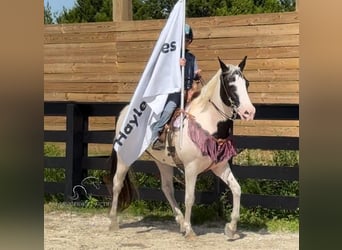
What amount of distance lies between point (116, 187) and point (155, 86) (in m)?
1.20

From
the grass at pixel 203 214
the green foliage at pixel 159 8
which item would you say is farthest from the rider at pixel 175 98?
the green foliage at pixel 159 8

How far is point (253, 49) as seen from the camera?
723cm

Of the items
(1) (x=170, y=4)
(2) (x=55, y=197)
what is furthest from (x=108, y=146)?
(1) (x=170, y=4)

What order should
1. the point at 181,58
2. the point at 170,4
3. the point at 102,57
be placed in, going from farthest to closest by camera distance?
the point at 170,4
the point at 102,57
the point at 181,58

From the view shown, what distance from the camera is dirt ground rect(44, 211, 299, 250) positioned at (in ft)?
16.3

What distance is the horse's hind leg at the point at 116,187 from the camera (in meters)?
5.58

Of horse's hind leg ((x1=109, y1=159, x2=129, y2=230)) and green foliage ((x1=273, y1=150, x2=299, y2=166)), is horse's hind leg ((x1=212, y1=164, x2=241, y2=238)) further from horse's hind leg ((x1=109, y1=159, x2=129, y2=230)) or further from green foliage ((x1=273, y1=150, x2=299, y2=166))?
green foliage ((x1=273, y1=150, x2=299, y2=166))

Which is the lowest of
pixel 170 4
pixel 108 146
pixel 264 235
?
pixel 264 235

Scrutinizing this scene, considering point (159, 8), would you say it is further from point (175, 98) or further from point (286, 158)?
point (175, 98)

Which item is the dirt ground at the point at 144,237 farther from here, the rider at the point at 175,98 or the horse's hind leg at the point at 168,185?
the rider at the point at 175,98

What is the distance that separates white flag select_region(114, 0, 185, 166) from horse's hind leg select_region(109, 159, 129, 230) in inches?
19.2
